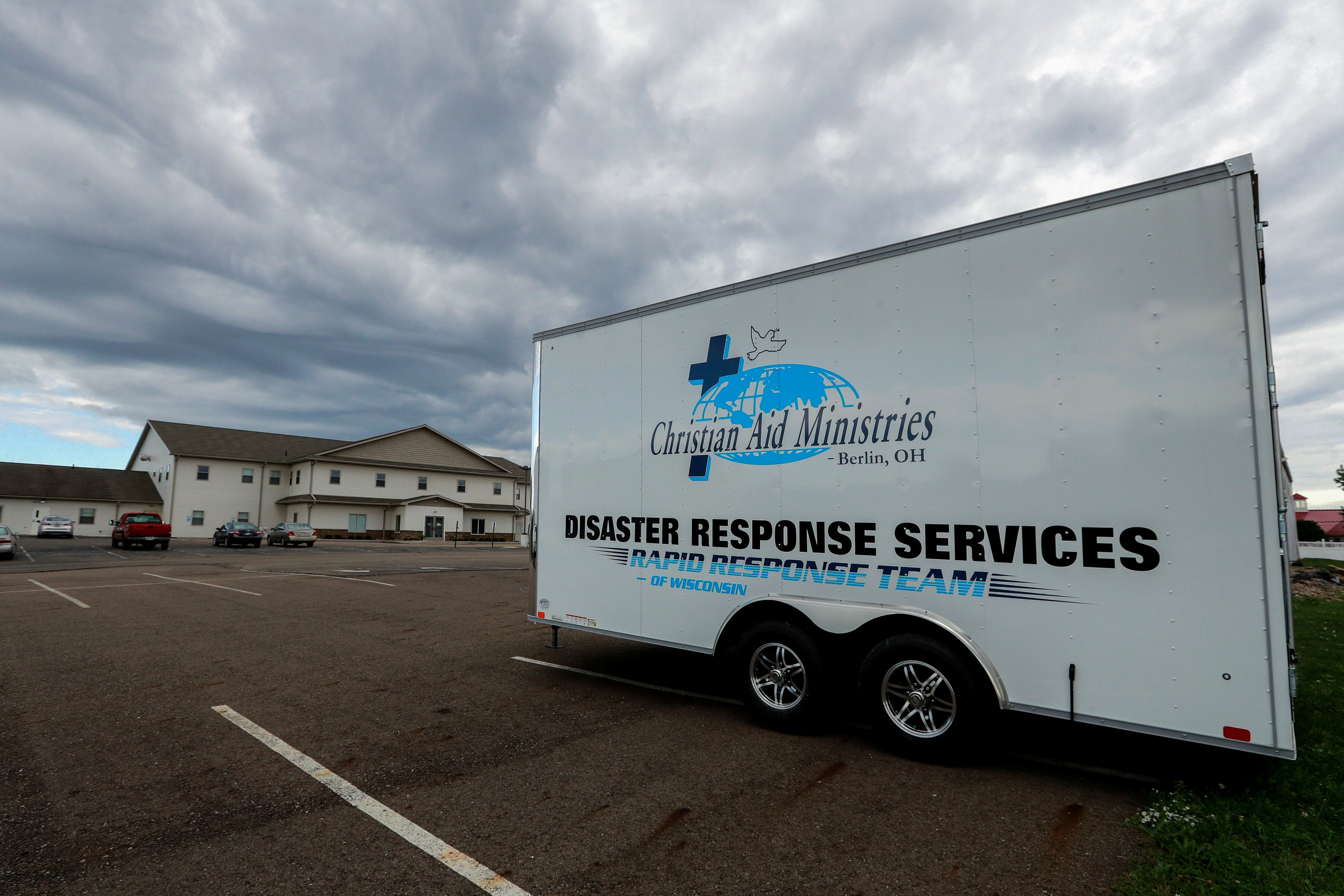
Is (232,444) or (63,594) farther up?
(232,444)

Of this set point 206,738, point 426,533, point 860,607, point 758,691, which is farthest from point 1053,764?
point 426,533

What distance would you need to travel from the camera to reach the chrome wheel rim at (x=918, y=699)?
4.57 metres

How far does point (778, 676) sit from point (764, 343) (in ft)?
9.22

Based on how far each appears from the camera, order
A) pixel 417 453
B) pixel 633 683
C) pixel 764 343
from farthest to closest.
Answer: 1. pixel 417 453
2. pixel 633 683
3. pixel 764 343

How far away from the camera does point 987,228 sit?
15.3 ft

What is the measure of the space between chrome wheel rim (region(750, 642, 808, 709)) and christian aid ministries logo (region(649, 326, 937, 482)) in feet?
5.10

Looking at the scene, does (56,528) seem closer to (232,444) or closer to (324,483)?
(232,444)

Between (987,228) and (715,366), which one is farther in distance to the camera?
(715,366)

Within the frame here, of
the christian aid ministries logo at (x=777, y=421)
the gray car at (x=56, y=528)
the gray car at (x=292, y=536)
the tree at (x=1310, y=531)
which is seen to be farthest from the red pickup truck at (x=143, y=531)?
the tree at (x=1310, y=531)

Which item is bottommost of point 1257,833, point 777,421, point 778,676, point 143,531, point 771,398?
point 1257,833

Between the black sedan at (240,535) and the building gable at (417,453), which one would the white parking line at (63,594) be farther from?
the building gable at (417,453)

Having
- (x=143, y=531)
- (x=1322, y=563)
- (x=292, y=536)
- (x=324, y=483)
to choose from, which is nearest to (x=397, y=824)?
(x=1322, y=563)

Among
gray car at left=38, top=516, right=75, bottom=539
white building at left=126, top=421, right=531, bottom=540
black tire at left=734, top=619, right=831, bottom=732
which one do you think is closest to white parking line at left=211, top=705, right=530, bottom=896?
black tire at left=734, top=619, right=831, bottom=732

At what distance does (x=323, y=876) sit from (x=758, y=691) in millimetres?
3346
